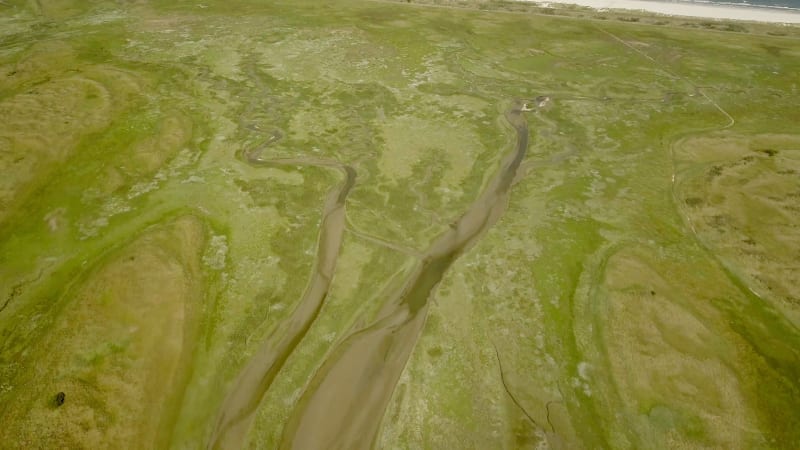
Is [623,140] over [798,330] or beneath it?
over

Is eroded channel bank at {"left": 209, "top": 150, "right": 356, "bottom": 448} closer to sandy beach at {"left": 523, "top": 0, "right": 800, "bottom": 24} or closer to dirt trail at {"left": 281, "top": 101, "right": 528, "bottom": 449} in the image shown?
dirt trail at {"left": 281, "top": 101, "right": 528, "bottom": 449}

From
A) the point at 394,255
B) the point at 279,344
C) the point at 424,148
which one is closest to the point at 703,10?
the point at 424,148

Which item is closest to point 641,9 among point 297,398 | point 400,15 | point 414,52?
point 400,15

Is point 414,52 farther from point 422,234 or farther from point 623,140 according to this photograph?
point 422,234

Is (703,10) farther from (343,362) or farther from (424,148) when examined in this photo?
(343,362)

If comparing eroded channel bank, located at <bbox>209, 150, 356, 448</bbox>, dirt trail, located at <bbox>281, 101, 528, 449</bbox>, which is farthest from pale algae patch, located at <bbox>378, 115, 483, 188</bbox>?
dirt trail, located at <bbox>281, 101, 528, 449</bbox>

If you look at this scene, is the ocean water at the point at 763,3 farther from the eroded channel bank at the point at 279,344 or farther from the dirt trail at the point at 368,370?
the eroded channel bank at the point at 279,344

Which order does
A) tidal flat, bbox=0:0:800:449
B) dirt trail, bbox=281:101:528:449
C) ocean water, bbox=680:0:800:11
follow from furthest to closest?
1. ocean water, bbox=680:0:800:11
2. tidal flat, bbox=0:0:800:449
3. dirt trail, bbox=281:101:528:449
